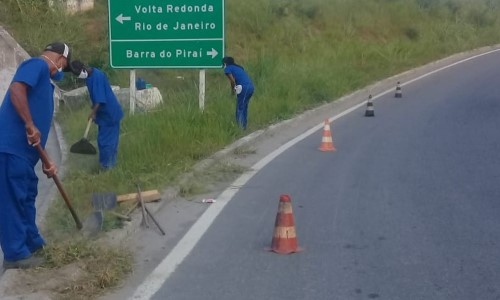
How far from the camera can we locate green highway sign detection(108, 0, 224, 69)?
14.5 meters

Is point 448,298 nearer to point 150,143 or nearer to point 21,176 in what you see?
point 21,176

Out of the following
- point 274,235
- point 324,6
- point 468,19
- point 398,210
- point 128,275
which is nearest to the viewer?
point 128,275

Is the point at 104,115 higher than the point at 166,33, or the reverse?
the point at 166,33

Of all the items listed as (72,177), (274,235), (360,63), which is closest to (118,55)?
(72,177)

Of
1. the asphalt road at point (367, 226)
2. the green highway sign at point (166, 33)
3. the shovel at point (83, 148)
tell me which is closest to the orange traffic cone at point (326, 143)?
the asphalt road at point (367, 226)

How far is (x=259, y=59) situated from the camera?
20.5m

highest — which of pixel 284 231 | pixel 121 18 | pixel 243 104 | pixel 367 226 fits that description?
pixel 121 18

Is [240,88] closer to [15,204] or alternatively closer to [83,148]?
[83,148]

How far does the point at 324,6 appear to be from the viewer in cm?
3353

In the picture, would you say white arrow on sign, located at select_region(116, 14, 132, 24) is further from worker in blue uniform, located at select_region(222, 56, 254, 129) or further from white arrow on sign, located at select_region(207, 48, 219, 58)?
worker in blue uniform, located at select_region(222, 56, 254, 129)

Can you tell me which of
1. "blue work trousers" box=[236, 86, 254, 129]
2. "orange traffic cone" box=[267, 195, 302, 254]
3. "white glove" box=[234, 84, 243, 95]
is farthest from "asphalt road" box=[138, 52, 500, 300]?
"white glove" box=[234, 84, 243, 95]

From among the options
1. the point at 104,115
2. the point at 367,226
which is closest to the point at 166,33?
the point at 104,115

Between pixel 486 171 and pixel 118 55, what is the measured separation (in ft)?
22.8

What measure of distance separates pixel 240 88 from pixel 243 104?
13.4 inches
